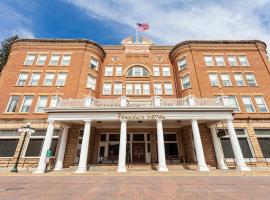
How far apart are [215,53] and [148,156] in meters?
18.8

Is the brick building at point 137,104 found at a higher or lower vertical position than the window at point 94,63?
lower

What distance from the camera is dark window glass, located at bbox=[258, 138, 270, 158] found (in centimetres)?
1850

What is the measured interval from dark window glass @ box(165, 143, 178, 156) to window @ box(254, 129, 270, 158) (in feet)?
32.6

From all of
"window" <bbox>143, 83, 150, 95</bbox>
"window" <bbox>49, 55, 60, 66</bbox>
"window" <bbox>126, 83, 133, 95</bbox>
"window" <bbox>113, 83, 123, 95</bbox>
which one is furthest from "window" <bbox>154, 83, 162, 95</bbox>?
"window" <bbox>49, 55, 60, 66</bbox>

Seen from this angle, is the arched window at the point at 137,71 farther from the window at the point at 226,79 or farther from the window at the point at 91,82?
the window at the point at 226,79

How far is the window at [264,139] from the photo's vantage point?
18.6 meters

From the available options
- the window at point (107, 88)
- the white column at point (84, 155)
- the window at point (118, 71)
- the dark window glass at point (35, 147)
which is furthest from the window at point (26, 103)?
the window at point (118, 71)

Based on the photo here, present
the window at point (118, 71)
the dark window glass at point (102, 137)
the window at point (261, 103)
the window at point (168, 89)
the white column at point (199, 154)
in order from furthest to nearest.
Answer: the window at point (118, 71)
the window at point (168, 89)
the dark window glass at point (102, 137)
the window at point (261, 103)
the white column at point (199, 154)

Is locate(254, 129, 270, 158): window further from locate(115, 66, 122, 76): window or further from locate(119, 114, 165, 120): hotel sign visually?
locate(115, 66, 122, 76): window

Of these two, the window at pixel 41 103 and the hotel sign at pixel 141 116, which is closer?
the hotel sign at pixel 141 116

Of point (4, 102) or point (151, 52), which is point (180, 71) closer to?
point (151, 52)

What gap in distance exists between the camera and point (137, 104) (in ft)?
52.3

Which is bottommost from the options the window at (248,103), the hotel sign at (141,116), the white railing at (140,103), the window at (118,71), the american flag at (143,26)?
the hotel sign at (141,116)

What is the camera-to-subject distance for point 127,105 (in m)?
16.0
